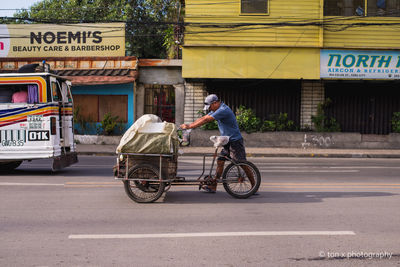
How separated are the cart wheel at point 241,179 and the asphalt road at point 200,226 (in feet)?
0.60

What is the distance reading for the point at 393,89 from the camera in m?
21.1

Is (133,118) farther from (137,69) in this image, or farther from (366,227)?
(366,227)

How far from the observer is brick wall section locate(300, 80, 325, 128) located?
21.1 metres

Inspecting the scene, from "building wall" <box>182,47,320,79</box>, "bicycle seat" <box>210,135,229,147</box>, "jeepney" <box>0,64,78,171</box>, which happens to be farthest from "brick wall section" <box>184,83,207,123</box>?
"bicycle seat" <box>210,135,229,147</box>

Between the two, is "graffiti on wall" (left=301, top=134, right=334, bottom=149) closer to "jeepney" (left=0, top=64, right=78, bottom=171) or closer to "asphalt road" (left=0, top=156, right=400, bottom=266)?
"asphalt road" (left=0, top=156, right=400, bottom=266)

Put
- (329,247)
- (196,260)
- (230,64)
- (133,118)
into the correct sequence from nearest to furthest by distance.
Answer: (196,260), (329,247), (230,64), (133,118)

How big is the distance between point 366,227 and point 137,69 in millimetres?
16459

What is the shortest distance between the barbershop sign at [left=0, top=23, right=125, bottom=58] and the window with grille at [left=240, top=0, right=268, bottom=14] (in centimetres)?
572

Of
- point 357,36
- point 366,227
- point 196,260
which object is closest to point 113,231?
point 196,260

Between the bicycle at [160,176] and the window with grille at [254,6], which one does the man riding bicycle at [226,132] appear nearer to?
the bicycle at [160,176]

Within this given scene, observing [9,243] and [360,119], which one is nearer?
[9,243]

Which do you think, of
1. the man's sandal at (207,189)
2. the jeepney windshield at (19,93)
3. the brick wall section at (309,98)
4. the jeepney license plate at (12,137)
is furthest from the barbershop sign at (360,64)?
the jeepney license plate at (12,137)

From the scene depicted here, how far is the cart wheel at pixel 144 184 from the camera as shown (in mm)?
7645

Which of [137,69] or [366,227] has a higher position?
[137,69]
